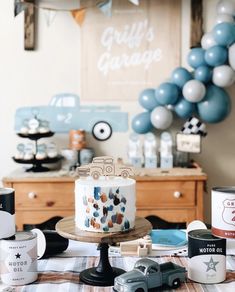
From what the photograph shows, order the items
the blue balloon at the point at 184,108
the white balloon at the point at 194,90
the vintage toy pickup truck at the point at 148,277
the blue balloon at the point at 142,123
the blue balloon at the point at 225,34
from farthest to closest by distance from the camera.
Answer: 1. the blue balloon at the point at 142,123
2. the blue balloon at the point at 184,108
3. the white balloon at the point at 194,90
4. the blue balloon at the point at 225,34
5. the vintage toy pickup truck at the point at 148,277

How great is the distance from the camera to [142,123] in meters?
3.25

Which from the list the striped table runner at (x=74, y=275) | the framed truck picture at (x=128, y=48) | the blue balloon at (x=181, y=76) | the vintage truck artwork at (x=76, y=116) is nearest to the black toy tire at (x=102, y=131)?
the vintage truck artwork at (x=76, y=116)

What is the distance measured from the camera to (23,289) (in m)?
1.33

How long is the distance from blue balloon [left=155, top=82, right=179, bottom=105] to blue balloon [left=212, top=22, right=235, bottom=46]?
378mm

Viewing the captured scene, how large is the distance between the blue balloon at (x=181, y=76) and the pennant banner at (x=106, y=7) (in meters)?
0.60

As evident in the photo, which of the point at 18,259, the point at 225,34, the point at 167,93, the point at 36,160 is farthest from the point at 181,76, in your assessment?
the point at 18,259

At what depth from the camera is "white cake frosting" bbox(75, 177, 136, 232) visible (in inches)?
52.9

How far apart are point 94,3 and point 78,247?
1.82 meters

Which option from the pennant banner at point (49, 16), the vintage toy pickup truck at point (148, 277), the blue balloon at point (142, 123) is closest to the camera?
the vintage toy pickup truck at point (148, 277)

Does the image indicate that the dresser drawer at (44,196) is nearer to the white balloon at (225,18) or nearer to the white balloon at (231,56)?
the white balloon at (231,56)

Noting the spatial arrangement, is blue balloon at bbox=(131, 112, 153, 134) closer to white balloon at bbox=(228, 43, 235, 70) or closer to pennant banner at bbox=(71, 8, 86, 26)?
white balloon at bbox=(228, 43, 235, 70)

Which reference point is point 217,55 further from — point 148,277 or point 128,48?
point 148,277

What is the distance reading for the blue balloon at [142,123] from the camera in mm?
3246

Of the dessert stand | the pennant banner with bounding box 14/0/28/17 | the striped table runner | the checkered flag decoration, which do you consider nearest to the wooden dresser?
the checkered flag decoration
